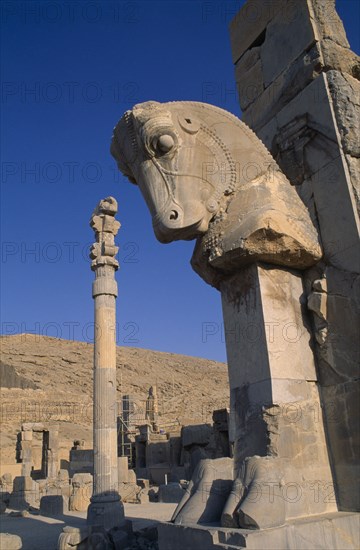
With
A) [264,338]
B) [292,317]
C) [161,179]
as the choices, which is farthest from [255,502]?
[161,179]

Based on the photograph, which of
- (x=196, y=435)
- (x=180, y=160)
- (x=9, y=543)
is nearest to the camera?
(x=180, y=160)

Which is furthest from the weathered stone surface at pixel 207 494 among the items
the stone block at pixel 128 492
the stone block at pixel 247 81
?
the stone block at pixel 128 492

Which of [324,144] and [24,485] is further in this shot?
[24,485]

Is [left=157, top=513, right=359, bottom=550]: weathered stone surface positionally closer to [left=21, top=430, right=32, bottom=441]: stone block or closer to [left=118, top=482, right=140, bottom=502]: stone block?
[left=118, top=482, right=140, bottom=502]: stone block

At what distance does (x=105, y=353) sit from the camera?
11.6 m

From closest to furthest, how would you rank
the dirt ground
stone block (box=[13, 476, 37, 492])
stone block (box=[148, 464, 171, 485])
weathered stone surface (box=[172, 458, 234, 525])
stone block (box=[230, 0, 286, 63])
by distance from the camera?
weathered stone surface (box=[172, 458, 234, 525]) < stone block (box=[230, 0, 286, 63]) < the dirt ground < stone block (box=[13, 476, 37, 492]) < stone block (box=[148, 464, 171, 485])

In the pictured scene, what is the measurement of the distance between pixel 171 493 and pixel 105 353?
19.0ft

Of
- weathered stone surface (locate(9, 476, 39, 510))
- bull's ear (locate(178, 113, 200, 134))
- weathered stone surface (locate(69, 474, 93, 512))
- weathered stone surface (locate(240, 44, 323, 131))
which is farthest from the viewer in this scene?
weathered stone surface (locate(9, 476, 39, 510))

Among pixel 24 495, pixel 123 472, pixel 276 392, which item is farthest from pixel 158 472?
pixel 276 392

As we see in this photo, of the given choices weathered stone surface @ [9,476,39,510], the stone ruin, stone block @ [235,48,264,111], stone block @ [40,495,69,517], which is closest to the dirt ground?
stone block @ [40,495,69,517]

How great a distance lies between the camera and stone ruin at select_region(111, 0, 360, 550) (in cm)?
257

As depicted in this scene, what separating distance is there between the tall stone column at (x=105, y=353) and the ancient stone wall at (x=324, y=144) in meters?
8.23

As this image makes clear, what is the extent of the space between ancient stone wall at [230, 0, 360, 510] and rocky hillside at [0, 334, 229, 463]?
28.1 metres

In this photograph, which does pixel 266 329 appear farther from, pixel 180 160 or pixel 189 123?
pixel 189 123
